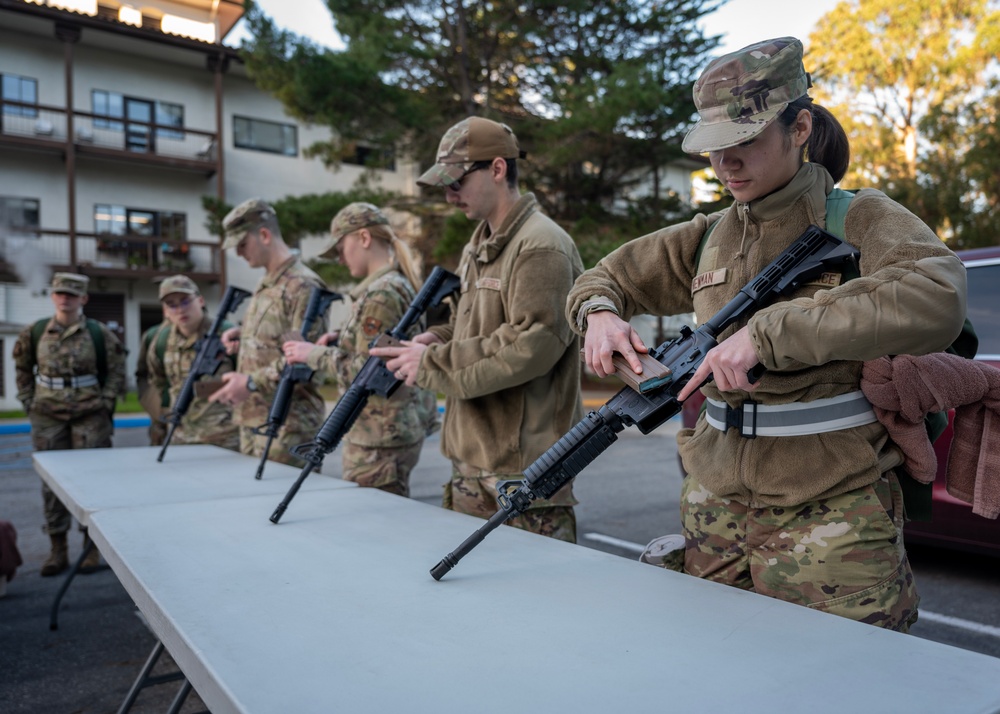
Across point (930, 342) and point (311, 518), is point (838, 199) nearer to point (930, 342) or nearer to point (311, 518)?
point (930, 342)

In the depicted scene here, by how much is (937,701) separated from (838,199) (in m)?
1.00

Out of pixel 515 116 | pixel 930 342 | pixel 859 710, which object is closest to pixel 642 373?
pixel 930 342

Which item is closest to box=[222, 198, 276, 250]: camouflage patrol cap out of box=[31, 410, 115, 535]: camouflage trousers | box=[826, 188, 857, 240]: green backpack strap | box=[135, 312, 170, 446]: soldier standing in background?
box=[31, 410, 115, 535]: camouflage trousers

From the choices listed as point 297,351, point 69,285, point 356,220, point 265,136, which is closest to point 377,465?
point 297,351

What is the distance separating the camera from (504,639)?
4.31ft

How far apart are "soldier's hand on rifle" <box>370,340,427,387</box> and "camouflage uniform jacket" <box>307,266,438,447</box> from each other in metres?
0.55

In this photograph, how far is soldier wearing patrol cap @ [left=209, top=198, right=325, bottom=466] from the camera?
13.3 ft

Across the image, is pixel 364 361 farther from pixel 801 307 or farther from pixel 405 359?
pixel 801 307

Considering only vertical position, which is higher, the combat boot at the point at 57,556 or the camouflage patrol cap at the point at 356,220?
the camouflage patrol cap at the point at 356,220

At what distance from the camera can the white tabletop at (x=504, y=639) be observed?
109 centimetres

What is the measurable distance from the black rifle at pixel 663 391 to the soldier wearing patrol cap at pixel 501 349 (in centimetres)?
72

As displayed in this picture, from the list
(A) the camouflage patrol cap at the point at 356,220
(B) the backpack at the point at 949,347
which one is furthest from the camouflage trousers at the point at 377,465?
(B) the backpack at the point at 949,347

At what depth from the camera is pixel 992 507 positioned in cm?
152

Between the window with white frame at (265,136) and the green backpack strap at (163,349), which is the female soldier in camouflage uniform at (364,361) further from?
the window with white frame at (265,136)
